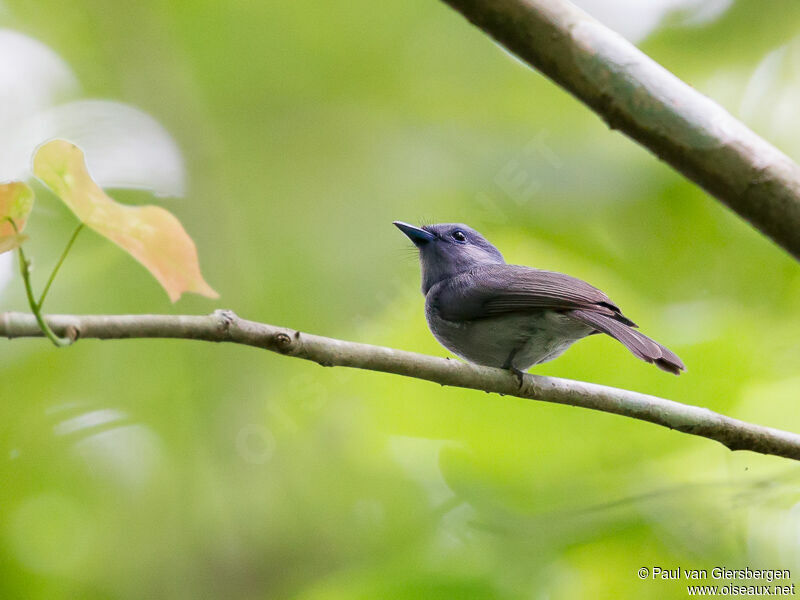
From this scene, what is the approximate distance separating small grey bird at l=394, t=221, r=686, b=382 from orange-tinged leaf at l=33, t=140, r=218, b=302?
1205 millimetres

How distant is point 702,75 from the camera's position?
3.49 metres

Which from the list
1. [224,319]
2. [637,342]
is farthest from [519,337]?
[224,319]

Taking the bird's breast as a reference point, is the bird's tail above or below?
above

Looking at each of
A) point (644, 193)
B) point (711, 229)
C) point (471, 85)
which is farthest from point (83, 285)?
point (711, 229)

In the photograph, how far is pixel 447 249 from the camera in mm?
3209

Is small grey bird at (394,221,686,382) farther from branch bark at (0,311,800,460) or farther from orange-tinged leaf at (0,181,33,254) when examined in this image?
orange-tinged leaf at (0,181,33,254)

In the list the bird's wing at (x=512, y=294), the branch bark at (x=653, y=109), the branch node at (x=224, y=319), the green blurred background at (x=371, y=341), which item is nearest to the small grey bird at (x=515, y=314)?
the bird's wing at (x=512, y=294)

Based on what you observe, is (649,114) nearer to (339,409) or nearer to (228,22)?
(339,409)

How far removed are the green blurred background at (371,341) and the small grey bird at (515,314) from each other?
0.28 m

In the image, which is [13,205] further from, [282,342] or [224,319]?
[282,342]

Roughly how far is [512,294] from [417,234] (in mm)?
641

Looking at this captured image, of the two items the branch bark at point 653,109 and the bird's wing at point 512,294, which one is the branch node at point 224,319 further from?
the bird's wing at point 512,294

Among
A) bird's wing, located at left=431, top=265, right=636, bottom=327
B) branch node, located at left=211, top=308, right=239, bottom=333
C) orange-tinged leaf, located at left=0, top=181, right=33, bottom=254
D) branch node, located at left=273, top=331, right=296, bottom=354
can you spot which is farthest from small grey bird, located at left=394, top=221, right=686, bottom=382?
orange-tinged leaf, located at left=0, top=181, right=33, bottom=254

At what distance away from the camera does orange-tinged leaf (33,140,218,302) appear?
1.34 meters
